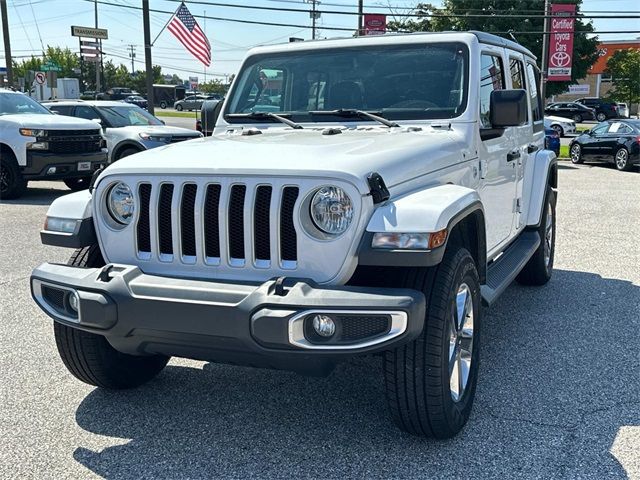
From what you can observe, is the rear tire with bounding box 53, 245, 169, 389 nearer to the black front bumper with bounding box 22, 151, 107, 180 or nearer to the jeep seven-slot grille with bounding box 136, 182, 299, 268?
the jeep seven-slot grille with bounding box 136, 182, 299, 268

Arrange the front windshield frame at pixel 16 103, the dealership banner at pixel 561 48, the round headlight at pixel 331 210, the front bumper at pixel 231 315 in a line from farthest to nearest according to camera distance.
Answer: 1. the dealership banner at pixel 561 48
2. the front windshield frame at pixel 16 103
3. the round headlight at pixel 331 210
4. the front bumper at pixel 231 315

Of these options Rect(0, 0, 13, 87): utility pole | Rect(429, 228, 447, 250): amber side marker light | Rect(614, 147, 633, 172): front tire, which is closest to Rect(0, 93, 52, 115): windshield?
Rect(429, 228, 447, 250): amber side marker light

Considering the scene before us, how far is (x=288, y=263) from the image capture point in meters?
3.02

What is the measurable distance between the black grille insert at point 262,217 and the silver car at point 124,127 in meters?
10.1

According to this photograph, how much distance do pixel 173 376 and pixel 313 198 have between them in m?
1.82

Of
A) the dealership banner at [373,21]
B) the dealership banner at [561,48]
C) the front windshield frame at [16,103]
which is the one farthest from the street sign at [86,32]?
the front windshield frame at [16,103]

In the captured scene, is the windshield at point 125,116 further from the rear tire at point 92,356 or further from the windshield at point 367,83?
the rear tire at point 92,356

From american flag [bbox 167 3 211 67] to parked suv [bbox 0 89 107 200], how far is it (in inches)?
315

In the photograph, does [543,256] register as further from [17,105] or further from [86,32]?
[86,32]

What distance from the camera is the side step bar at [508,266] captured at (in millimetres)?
4066

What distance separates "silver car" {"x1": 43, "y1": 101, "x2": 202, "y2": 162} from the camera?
1317cm

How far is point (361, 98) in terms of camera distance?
4.45m

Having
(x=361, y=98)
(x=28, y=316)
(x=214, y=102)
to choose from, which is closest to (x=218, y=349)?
(x=361, y=98)

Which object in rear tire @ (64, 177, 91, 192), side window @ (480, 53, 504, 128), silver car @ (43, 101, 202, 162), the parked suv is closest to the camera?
side window @ (480, 53, 504, 128)
